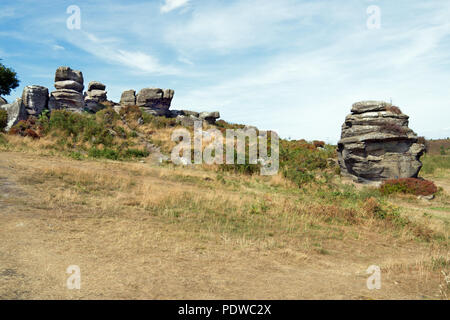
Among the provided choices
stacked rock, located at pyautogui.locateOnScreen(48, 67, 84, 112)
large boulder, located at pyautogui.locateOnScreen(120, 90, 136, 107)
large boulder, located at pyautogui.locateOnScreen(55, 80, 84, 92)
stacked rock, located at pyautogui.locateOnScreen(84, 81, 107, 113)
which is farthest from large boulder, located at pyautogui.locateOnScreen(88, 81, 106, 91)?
large boulder, located at pyautogui.locateOnScreen(55, 80, 84, 92)

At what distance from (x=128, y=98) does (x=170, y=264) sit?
42089mm

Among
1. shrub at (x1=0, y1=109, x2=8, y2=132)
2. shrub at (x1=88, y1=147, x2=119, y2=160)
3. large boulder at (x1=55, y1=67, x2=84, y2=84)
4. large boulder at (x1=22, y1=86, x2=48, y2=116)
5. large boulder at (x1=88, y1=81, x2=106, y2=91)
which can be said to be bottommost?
shrub at (x1=88, y1=147, x2=119, y2=160)

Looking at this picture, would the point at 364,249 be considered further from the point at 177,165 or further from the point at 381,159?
the point at 177,165

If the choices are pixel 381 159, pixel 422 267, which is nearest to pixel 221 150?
pixel 381 159

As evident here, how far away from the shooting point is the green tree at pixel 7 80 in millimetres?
39656

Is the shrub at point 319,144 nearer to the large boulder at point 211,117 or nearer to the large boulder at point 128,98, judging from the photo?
the large boulder at point 211,117

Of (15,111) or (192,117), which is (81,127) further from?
(192,117)

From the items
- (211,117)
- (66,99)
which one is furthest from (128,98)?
(211,117)

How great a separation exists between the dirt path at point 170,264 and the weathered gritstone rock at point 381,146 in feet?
40.5

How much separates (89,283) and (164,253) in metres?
1.84

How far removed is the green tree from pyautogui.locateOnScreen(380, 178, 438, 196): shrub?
147ft

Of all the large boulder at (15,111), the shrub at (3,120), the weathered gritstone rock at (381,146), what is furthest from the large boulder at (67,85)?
the weathered gritstone rock at (381,146)

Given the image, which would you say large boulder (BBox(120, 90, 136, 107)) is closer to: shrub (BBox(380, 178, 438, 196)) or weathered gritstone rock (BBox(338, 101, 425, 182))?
weathered gritstone rock (BBox(338, 101, 425, 182))

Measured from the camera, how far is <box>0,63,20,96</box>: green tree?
130 ft
